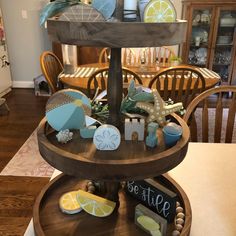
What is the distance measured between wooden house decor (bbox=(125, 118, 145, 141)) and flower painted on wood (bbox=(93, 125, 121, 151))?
0.17 feet

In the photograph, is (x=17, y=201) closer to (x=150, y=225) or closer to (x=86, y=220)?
(x=86, y=220)

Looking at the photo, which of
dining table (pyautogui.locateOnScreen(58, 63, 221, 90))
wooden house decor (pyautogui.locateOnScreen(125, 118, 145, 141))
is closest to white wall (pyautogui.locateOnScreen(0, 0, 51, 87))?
dining table (pyautogui.locateOnScreen(58, 63, 221, 90))

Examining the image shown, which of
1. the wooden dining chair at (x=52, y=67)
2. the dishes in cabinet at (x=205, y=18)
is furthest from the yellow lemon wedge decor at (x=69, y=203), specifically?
the dishes in cabinet at (x=205, y=18)

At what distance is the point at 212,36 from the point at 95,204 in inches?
148

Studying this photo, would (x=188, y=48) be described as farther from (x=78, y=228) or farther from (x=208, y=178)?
(x=78, y=228)

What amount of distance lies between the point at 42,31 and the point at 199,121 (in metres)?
2.70

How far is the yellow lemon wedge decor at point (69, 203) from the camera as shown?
2.48 feet

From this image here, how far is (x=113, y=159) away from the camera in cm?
59

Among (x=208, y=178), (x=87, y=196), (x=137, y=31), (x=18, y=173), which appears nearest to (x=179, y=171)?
(x=208, y=178)

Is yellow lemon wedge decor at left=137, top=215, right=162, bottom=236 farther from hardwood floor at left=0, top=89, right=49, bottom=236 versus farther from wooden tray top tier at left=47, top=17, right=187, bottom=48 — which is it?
hardwood floor at left=0, top=89, right=49, bottom=236

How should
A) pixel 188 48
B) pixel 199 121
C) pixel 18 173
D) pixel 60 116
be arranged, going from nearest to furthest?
pixel 60 116 < pixel 18 173 < pixel 199 121 < pixel 188 48

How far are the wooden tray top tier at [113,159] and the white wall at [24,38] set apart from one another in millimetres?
3799

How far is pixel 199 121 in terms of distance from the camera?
328 cm

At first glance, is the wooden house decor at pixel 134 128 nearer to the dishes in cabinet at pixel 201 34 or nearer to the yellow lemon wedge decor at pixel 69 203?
the yellow lemon wedge decor at pixel 69 203
